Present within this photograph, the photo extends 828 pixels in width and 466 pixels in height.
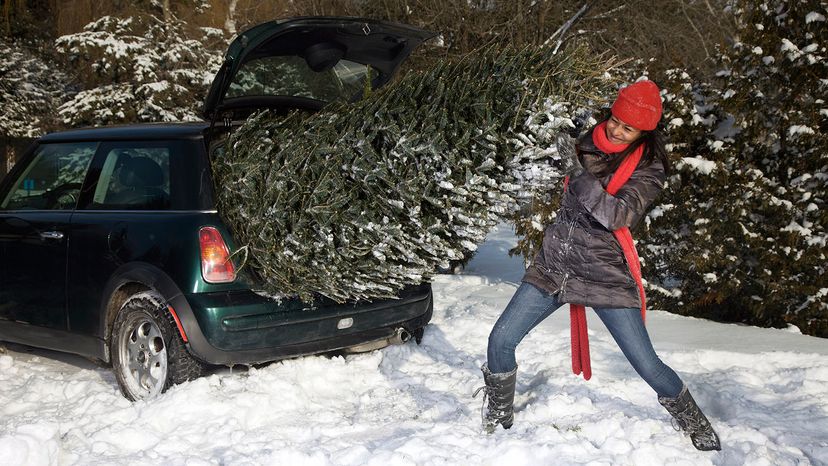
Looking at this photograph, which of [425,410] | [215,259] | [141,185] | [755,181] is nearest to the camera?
[215,259]

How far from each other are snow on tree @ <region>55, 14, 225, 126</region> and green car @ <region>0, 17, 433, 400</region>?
29.0ft

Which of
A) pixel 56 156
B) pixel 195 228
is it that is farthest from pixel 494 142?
pixel 56 156

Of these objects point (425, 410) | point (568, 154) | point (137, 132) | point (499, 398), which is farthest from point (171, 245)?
point (568, 154)

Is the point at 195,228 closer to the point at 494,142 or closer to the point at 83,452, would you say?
the point at 83,452

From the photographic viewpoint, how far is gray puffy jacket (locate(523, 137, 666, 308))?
129 inches

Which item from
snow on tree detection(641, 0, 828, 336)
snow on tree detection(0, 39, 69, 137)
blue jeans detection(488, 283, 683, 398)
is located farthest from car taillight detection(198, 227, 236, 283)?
snow on tree detection(0, 39, 69, 137)

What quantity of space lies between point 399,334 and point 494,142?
5.78 feet

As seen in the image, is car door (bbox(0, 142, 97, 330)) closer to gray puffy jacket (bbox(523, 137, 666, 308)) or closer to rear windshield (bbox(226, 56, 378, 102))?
rear windshield (bbox(226, 56, 378, 102))

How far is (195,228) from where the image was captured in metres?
4.12

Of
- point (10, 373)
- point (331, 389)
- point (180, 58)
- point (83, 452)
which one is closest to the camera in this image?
point (83, 452)

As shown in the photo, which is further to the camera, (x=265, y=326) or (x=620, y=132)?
(x=265, y=326)

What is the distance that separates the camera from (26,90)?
24594 mm

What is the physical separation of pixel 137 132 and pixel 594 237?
290cm

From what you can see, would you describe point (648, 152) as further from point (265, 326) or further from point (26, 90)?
point (26, 90)
